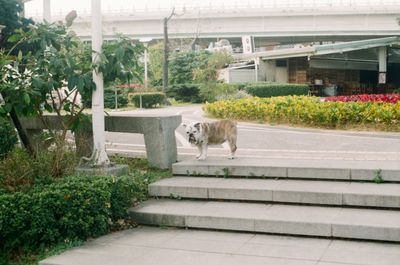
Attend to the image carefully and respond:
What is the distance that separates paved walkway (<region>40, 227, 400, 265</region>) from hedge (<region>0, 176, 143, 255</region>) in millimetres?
267

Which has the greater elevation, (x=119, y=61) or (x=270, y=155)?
(x=119, y=61)

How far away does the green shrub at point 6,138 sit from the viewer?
8.25 metres

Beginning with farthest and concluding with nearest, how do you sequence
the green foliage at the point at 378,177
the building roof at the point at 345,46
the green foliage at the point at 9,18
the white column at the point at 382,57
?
1. the white column at the point at 382,57
2. the building roof at the point at 345,46
3. the green foliage at the point at 9,18
4. the green foliage at the point at 378,177

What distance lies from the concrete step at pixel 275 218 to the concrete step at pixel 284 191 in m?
0.10

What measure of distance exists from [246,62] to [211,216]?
3240 cm

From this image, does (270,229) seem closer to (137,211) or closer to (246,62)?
(137,211)

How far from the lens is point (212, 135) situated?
26.0ft

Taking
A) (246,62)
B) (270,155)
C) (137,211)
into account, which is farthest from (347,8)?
(137,211)

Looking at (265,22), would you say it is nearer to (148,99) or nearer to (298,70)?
(298,70)

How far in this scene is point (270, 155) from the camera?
8.70 meters

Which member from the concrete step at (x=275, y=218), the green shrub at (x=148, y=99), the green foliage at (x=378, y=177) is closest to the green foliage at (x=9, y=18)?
the concrete step at (x=275, y=218)

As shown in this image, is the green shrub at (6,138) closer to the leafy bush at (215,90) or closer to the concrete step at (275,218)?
the concrete step at (275,218)

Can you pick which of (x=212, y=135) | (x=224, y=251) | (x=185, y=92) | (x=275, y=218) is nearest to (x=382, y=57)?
(x=185, y=92)

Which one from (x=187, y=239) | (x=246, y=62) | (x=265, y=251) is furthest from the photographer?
(x=246, y=62)
